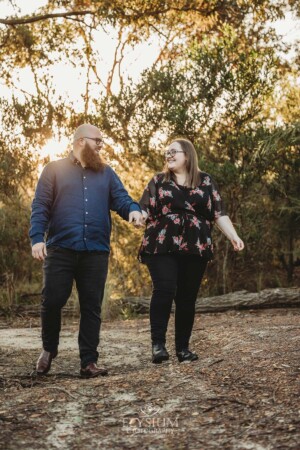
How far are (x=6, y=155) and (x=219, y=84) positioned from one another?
12.1ft

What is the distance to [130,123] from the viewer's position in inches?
402

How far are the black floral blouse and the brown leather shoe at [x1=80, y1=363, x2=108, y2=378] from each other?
0.90 m

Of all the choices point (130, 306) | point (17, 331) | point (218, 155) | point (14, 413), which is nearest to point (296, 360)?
point (14, 413)

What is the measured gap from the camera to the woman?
183 inches

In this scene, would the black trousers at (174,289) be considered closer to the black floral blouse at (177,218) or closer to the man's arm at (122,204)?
the black floral blouse at (177,218)

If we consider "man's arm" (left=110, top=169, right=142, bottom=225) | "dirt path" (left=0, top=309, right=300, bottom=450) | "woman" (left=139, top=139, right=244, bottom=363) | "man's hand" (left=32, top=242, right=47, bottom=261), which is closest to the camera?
"dirt path" (left=0, top=309, right=300, bottom=450)

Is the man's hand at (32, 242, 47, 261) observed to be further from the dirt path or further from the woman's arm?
the woman's arm

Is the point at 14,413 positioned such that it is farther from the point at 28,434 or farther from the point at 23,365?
the point at 23,365

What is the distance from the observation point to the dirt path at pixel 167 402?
118 inches

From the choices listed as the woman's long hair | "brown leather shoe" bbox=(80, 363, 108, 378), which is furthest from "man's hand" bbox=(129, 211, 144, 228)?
"brown leather shoe" bbox=(80, 363, 108, 378)

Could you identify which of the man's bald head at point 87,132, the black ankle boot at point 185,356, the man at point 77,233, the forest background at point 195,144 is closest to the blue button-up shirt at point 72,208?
the man at point 77,233

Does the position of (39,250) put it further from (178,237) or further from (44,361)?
(178,237)

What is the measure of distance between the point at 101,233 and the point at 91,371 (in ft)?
3.30

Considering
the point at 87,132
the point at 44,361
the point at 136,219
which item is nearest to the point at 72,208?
the point at 136,219
